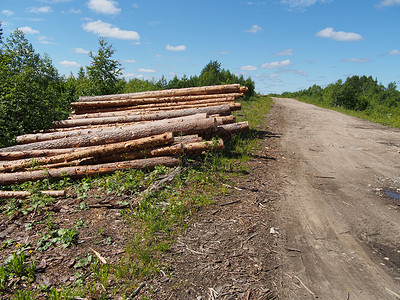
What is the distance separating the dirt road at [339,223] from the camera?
3.33 m

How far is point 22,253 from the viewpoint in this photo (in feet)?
12.5

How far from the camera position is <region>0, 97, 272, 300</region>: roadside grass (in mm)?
3297

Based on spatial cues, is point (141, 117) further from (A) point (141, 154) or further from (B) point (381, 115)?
(B) point (381, 115)

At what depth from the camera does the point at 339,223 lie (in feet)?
15.7

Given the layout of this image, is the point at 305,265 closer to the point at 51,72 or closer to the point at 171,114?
the point at 171,114

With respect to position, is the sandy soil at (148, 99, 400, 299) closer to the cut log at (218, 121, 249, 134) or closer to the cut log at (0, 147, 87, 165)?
the cut log at (218, 121, 249, 134)

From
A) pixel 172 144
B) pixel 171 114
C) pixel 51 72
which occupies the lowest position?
pixel 172 144

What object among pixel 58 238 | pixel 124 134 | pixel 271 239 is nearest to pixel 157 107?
pixel 124 134

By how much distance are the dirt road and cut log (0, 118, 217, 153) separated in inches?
110

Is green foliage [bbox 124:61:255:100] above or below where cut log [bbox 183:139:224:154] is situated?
above

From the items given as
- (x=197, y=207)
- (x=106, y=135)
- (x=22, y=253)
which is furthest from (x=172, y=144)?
(x=22, y=253)

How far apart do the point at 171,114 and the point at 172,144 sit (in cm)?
303

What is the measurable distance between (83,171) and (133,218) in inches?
98.4

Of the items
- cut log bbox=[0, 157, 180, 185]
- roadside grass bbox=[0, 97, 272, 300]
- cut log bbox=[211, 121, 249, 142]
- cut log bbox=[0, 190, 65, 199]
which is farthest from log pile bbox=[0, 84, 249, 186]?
cut log bbox=[0, 190, 65, 199]
